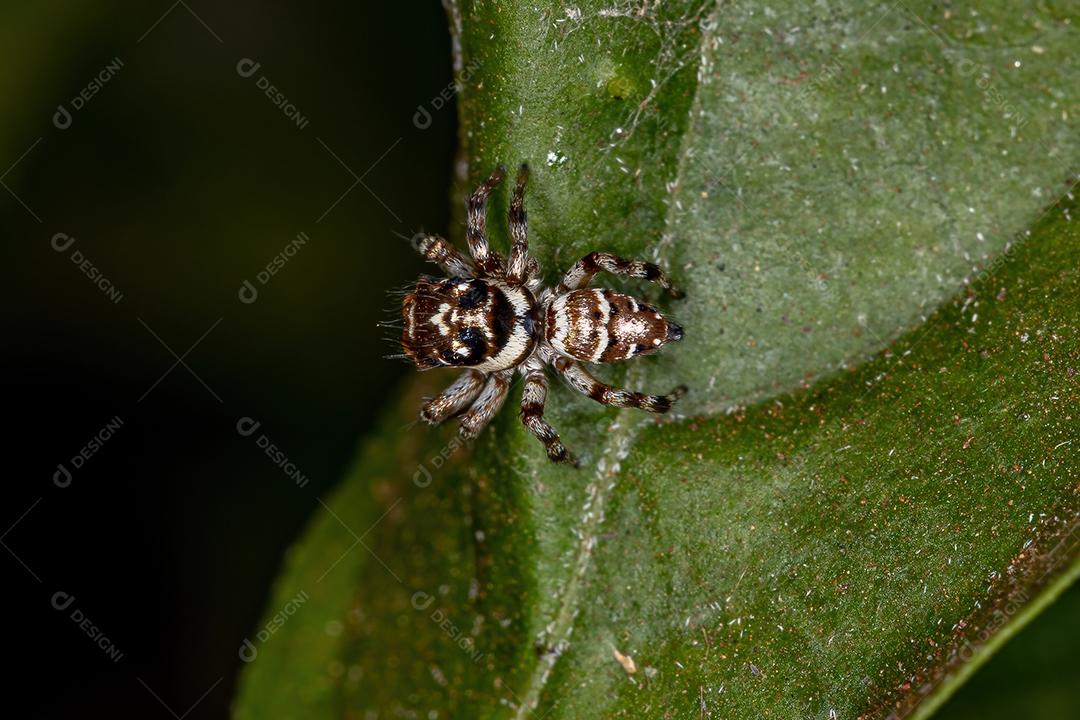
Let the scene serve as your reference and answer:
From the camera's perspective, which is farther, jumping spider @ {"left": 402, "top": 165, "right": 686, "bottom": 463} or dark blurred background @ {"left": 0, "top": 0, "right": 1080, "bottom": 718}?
dark blurred background @ {"left": 0, "top": 0, "right": 1080, "bottom": 718}

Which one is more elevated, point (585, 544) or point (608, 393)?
point (608, 393)

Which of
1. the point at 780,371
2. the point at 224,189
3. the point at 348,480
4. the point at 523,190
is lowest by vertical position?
the point at 780,371

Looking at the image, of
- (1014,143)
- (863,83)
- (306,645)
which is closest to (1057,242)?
(1014,143)

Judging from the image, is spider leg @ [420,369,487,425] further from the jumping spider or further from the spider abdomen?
the spider abdomen

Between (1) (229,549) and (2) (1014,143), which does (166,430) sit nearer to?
(1) (229,549)

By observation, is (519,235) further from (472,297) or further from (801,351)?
(801,351)

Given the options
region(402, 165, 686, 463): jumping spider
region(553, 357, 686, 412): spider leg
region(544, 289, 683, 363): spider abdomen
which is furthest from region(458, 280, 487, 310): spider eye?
region(553, 357, 686, 412): spider leg

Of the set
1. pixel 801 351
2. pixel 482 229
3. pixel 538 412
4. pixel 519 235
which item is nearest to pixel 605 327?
pixel 538 412
